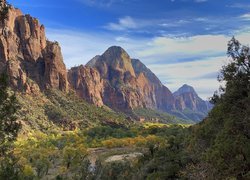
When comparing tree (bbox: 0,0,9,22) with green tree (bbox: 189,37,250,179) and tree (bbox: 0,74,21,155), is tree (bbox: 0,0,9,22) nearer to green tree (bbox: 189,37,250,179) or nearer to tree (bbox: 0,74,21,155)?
tree (bbox: 0,74,21,155)

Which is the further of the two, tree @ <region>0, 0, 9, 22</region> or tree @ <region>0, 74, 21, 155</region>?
tree @ <region>0, 74, 21, 155</region>

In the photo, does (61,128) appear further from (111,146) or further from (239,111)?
(239,111)

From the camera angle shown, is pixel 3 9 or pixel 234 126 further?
pixel 234 126

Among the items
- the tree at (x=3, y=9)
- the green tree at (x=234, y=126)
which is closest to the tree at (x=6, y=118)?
the tree at (x=3, y=9)

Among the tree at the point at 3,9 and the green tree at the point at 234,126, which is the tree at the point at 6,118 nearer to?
the tree at the point at 3,9

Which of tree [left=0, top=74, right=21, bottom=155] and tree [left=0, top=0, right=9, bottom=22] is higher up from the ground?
tree [left=0, top=0, right=9, bottom=22]

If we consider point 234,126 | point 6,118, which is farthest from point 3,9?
point 234,126

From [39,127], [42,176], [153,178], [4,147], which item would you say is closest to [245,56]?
[4,147]

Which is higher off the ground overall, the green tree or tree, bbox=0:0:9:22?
tree, bbox=0:0:9:22

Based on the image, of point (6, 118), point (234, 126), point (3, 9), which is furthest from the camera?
point (234, 126)

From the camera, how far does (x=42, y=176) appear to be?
3580 inches

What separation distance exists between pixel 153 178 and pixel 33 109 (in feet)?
499

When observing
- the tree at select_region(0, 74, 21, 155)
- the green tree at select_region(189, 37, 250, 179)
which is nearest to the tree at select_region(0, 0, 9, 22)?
the tree at select_region(0, 74, 21, 155)

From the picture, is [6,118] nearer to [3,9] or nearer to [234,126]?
[3,9]
